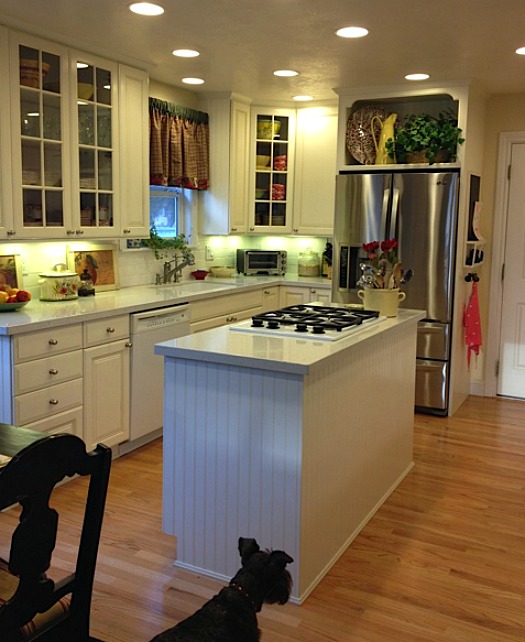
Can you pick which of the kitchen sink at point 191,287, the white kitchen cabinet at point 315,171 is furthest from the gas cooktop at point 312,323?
the white kitchen cabinet at point 315,171

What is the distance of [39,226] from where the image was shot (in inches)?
149

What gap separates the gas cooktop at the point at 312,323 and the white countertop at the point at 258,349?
2.1 inches

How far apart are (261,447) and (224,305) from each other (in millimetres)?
2456

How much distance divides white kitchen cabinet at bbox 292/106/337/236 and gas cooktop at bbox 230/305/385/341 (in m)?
2.28

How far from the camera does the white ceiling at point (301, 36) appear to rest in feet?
10.6

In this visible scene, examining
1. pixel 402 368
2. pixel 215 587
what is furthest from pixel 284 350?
pixel 402 368

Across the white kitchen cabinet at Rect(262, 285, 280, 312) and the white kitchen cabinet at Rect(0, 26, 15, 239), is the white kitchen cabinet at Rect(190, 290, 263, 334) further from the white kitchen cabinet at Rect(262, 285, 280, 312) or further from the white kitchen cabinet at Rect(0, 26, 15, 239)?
the white kitchen cabinet at Rect(0, 26, 15, 239)

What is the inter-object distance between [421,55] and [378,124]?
112 cm

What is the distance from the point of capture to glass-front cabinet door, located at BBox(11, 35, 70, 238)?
361 centimetres

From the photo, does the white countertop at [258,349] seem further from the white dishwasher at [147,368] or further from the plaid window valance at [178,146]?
the plaid window valance at [178,146]

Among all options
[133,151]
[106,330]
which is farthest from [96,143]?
[106,330]

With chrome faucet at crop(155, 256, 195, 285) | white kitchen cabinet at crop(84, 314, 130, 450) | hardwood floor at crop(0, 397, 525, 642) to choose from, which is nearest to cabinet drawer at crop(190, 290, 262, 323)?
chrome faucet at crop(155, 256, 195, 285)

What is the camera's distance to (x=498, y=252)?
5.55m

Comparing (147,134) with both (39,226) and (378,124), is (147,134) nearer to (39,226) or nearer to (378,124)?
(39,226)
